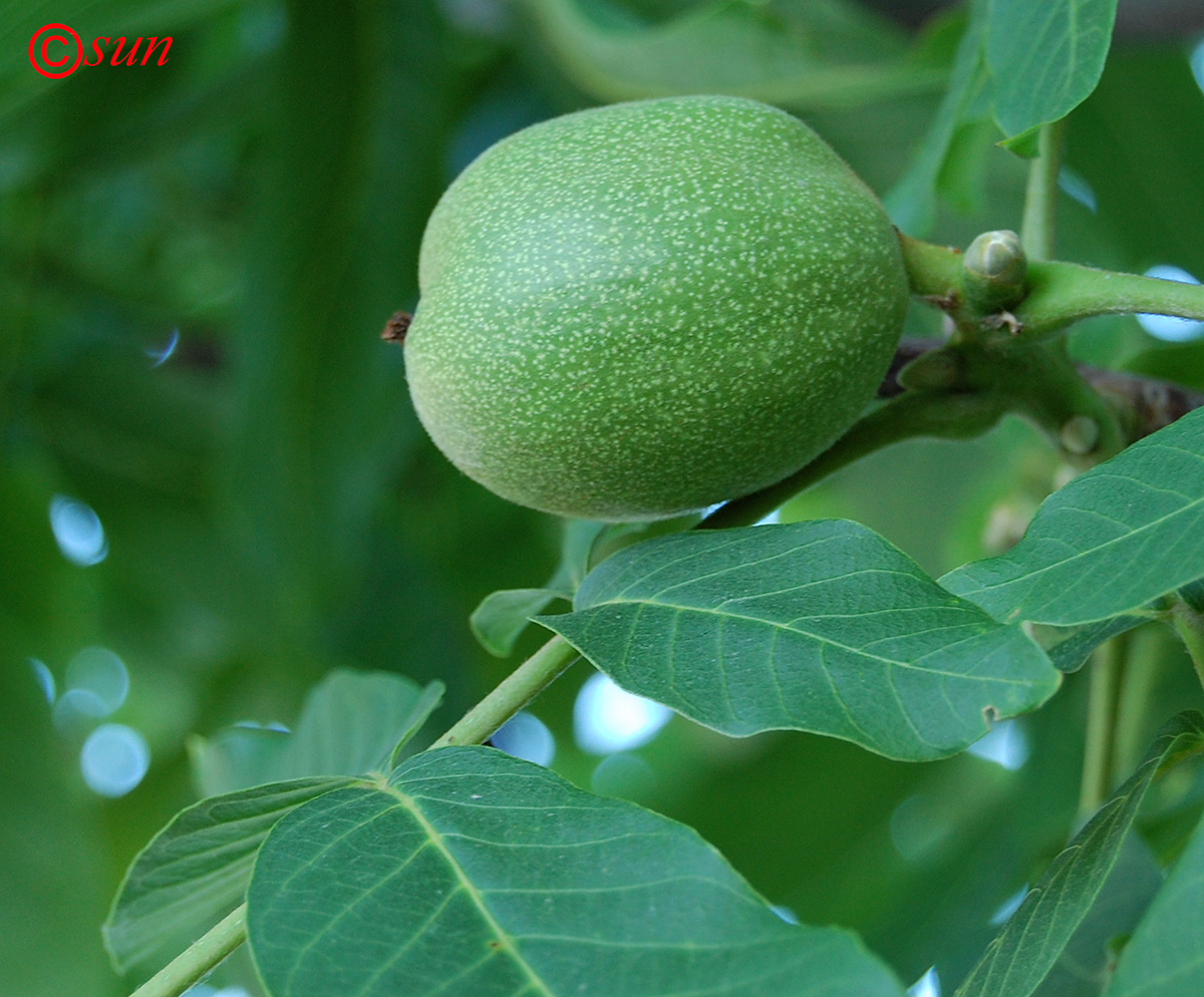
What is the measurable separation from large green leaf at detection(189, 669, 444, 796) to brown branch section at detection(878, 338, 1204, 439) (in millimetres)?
411

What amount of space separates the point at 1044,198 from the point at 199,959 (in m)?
0.78

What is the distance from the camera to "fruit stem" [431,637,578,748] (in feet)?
2.55

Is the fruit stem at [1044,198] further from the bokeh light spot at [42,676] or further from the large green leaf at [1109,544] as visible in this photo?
the bokeh light spot at [42,676]

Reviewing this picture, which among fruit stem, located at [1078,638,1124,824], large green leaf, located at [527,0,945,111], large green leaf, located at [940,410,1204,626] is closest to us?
large green leaf, located at [940,410,1204,626]

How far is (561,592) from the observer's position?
888mm

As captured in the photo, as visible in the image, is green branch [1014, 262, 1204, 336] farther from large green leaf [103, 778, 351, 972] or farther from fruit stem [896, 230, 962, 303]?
large green leaf [103, 778, 351, 972]

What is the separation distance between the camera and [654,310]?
2.48 feet

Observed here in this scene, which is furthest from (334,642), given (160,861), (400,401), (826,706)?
(826,706)

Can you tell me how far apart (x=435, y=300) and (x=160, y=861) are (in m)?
0.40

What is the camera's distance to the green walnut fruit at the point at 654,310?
761 millimetres

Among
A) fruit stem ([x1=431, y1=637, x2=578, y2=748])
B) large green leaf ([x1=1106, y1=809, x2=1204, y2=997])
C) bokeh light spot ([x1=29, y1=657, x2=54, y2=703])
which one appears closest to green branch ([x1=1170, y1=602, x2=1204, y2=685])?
large green leaf ([x1=1106, y1=809, x2=1204, y2=997])

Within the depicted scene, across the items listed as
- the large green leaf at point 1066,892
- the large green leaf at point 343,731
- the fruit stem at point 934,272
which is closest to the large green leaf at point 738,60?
the fruit stem at point 934,272

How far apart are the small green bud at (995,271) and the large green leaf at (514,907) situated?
1.39 feet

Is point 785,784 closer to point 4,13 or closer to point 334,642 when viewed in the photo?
point 334,642
